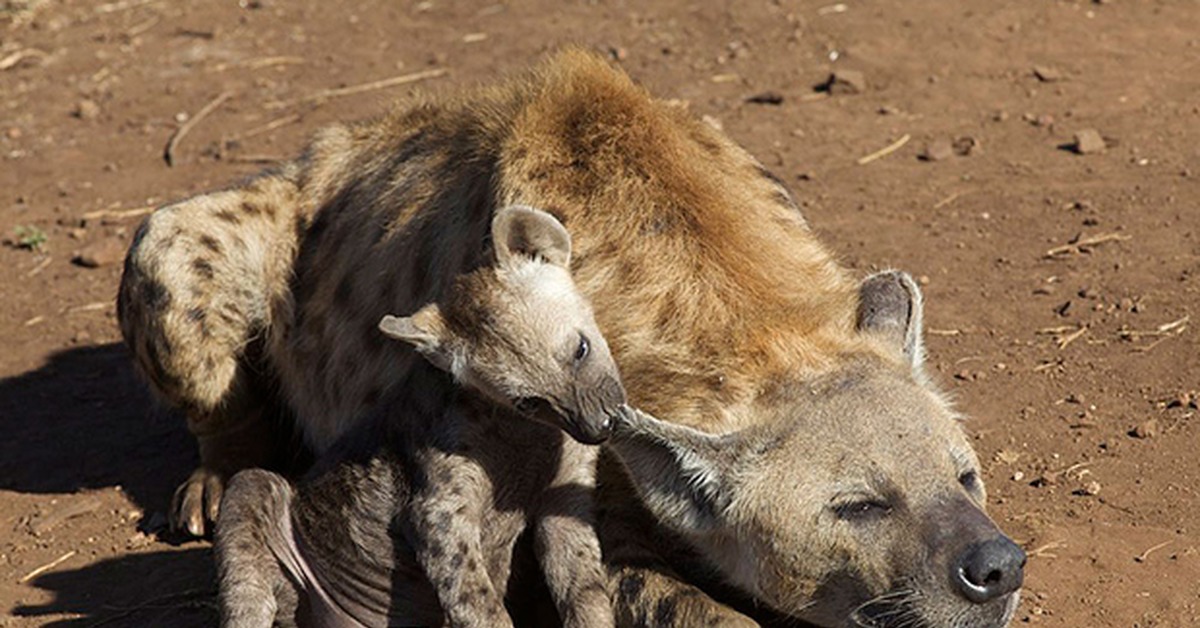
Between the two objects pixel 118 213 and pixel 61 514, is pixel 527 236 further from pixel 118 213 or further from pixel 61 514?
pixel 118 213

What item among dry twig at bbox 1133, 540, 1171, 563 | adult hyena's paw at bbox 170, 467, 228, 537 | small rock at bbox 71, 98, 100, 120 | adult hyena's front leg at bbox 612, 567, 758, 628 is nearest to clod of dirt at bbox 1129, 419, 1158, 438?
dry twig at bbox 1133, 540, 1171, 563

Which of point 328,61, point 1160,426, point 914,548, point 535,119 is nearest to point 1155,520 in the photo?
point 1160,426

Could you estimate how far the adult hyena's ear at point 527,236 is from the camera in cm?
397

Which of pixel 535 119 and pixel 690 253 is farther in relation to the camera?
pixel 535 119

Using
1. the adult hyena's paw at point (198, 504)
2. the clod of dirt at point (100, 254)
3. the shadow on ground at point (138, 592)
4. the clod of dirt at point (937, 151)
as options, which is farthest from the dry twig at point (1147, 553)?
the clod of dirt at point (100, 254)

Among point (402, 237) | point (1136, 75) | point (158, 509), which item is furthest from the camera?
point (1136, 75)

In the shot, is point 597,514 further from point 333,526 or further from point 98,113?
point 98,113

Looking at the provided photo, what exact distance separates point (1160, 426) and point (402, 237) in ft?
6.63

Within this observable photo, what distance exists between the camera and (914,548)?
3.61 meters

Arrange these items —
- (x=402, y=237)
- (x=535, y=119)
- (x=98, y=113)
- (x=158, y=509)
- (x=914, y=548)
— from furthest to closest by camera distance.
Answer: (x=98, y=113) < (x=158, y=509) < (x=402, y=237) < (x=535, y=119) < (x=914, y=548)

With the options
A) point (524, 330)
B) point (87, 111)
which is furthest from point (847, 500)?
point (87, 111)

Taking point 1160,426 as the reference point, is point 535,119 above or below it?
above

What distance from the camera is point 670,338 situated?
3.98 m

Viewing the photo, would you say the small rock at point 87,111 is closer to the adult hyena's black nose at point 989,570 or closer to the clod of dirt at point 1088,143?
the clod of dirt at point 1088,143
